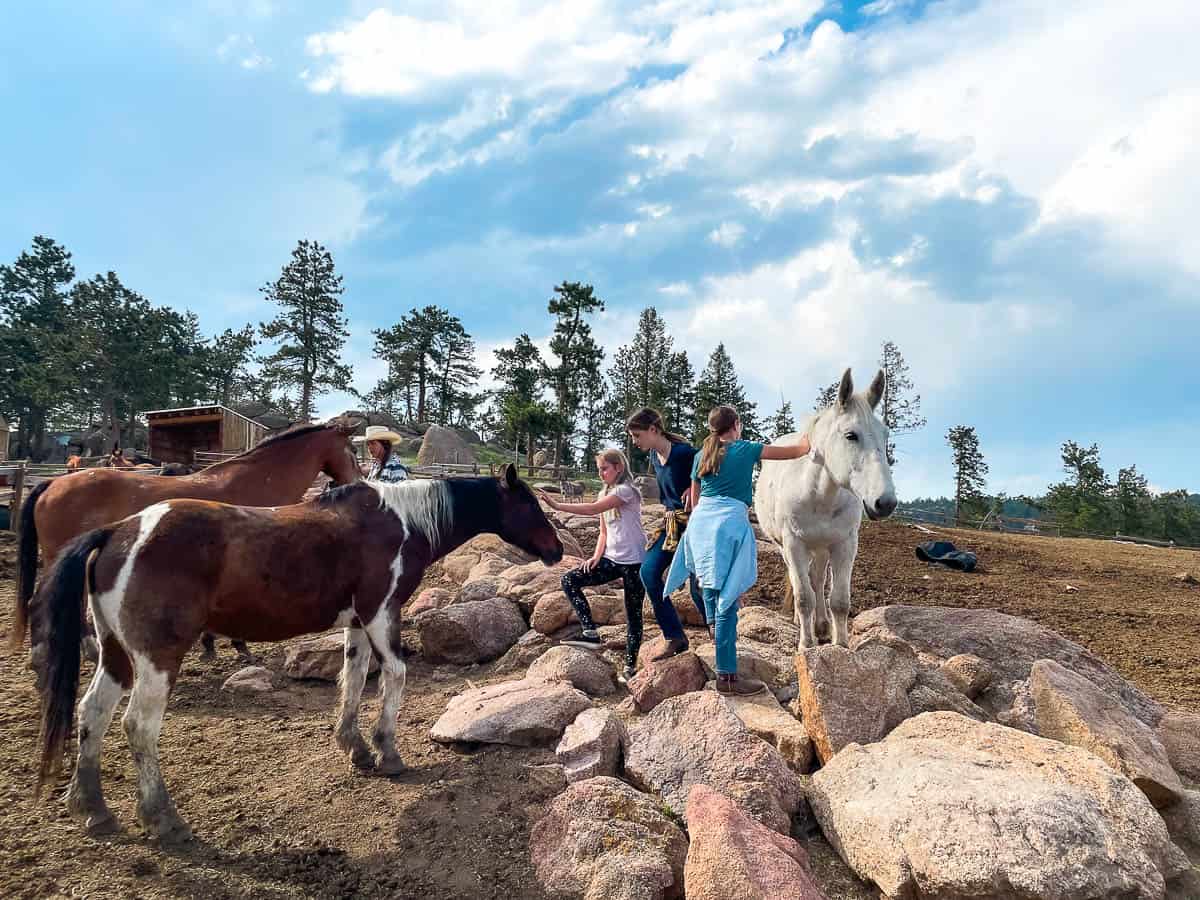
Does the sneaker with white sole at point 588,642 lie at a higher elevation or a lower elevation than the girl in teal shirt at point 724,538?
lower

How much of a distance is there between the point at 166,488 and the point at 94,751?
3.22 m

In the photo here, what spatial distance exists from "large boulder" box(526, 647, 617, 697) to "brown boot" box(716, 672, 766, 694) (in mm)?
957

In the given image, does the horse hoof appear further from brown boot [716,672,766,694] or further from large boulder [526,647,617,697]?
brown boot [716,672,766,694]

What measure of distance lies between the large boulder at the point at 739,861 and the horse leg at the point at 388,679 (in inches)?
74.2

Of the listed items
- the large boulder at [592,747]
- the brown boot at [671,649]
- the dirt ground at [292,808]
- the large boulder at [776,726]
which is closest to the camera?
the dirt ground at [292,808]

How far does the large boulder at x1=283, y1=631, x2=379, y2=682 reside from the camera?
5.17 meters

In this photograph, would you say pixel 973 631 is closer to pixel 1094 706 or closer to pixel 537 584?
pixel 1094 706

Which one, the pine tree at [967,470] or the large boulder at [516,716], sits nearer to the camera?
the large boulder at [516,716]

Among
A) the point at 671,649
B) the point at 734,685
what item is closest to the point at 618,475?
the point at 671,649

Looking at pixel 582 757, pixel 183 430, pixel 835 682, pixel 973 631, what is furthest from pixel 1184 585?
pixel 183 430

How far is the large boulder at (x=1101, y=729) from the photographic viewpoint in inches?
116

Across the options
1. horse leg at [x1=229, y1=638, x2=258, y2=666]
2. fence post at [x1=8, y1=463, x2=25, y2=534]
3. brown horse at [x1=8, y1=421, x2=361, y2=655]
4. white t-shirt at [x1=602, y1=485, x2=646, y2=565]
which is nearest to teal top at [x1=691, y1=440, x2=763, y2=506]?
white t-shirt at [x1=602, y1=485, x2=646, y2=565]

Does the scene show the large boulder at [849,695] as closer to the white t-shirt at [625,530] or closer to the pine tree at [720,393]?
the white t-shirt at [625,530]

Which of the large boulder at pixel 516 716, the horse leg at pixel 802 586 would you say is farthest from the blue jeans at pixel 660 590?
the horse leg at pixel 802 586
